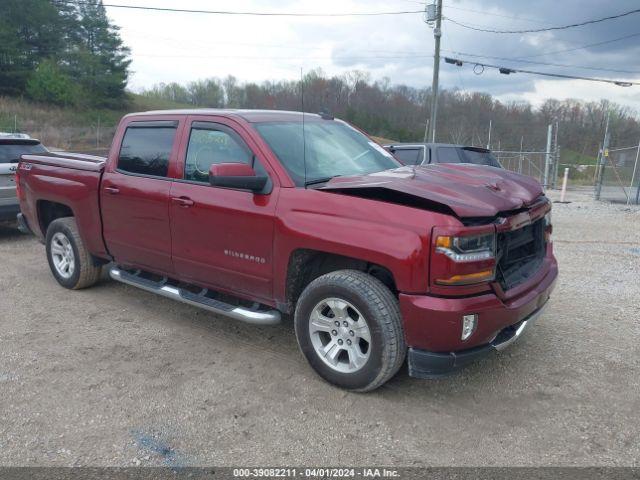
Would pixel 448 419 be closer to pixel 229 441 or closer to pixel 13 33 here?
pixel 229 441

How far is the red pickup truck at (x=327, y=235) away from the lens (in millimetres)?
3197

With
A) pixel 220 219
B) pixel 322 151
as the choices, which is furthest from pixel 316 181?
pixel 220 219

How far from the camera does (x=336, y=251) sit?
137 inches

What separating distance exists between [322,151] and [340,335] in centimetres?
155

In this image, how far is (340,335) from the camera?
3.59 meters

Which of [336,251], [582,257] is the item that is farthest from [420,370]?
[582,257]

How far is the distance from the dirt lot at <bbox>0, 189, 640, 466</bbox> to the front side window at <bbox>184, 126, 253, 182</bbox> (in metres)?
1.44

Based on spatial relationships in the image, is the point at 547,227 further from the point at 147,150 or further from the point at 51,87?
the point at 51,87

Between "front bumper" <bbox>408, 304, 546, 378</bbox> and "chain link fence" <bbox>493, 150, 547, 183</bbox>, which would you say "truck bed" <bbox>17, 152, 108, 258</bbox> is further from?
"chain link fence" <bbox>493, 150, 547, 183</bbox>

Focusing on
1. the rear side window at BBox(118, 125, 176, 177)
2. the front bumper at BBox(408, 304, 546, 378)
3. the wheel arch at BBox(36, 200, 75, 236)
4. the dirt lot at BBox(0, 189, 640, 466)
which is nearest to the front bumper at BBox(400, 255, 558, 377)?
the front bumper at BBox(408, 304, 546, 378)

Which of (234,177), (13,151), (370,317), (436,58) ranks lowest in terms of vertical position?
(370,317)

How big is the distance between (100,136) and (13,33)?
20246 millimetres

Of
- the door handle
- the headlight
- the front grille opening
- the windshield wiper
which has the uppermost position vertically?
the windshield wiper

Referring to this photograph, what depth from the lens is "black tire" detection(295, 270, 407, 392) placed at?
3.30m
